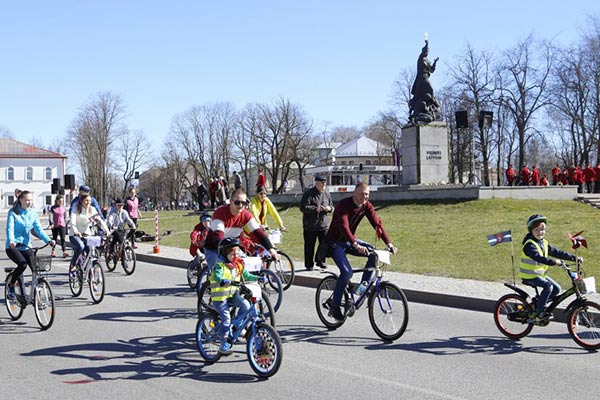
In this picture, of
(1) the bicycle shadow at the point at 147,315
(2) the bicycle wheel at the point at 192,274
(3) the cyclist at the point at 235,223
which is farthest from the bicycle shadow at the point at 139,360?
(2) the bicycle wheel at the point at 192,274

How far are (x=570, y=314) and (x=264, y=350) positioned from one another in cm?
367

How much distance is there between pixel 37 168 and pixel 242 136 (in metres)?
39.0

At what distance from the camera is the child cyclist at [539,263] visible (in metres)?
7.95

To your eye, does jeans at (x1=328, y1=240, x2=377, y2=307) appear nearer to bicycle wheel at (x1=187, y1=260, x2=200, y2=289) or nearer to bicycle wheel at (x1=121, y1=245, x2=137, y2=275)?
bicycle wheel at (x1=187, y1=260, x2=200, y2=289)

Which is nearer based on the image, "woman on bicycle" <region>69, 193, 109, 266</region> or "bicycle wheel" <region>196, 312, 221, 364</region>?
"bicycle wheel" <region>196, 312, 221, 364</region>

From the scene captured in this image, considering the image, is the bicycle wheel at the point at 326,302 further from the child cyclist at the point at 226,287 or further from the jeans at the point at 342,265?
the child cyclist at the point at 226,287

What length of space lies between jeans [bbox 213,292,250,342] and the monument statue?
26731 millimetres

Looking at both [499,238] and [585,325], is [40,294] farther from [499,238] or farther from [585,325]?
[585,325]

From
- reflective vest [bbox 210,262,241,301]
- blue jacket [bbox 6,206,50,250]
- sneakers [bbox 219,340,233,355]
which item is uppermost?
blue jacket [bbox 6,206,50,250]

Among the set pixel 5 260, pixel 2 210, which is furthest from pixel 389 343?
pixel 2 210

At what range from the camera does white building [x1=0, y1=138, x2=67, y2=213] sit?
102625 millimetres

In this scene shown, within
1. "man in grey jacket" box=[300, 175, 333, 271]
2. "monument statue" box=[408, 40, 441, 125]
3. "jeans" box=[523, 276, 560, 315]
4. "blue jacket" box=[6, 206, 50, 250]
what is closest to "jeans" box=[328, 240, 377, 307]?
"jeans" box=[523, 276, 560, 315]

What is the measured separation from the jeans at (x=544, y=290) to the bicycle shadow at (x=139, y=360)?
359 centimetres

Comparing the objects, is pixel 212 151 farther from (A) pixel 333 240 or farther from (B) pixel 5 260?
(A) pixel 333 240
